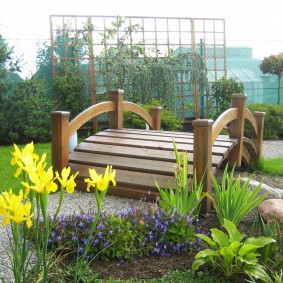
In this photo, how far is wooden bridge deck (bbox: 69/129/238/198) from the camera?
495 cm

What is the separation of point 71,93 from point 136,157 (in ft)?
18.9

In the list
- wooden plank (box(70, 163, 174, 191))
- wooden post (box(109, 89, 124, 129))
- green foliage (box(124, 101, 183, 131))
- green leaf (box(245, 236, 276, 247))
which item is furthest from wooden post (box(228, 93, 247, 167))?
green foliage (box(124, 101, 183, 131))

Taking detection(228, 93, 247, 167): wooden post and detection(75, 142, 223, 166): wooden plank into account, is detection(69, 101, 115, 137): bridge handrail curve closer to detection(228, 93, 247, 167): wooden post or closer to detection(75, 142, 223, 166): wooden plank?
detection(75, 142, 223, 166): wooden plank

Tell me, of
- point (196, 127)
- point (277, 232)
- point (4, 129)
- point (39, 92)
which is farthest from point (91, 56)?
point (277, 232)

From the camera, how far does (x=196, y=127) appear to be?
14.7 feet

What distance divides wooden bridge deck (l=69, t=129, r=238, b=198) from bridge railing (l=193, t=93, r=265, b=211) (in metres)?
0.16

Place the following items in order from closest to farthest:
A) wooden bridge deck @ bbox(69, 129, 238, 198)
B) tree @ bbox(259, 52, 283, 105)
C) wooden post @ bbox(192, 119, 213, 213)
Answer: wooden post @ bbox(192, 119, 213, 213), wooden bridge deck @ bbox(69, 129, 238, 198), tree @ bbox(259, 52, 283, 105)

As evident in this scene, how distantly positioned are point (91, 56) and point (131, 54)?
90 cm

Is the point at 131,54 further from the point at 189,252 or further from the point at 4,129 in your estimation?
the point at 189,252

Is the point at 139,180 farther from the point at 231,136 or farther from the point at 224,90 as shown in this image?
the point at 224,90

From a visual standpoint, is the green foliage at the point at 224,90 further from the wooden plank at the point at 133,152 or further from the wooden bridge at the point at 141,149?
the wooden plank at the point at 133,152

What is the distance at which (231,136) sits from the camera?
591cm

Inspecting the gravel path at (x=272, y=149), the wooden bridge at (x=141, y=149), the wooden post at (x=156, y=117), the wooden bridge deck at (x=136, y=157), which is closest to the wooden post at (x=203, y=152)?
the wooden bridge at (x=141, y=149)

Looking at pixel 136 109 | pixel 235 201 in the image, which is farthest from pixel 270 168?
pixel 235 201
